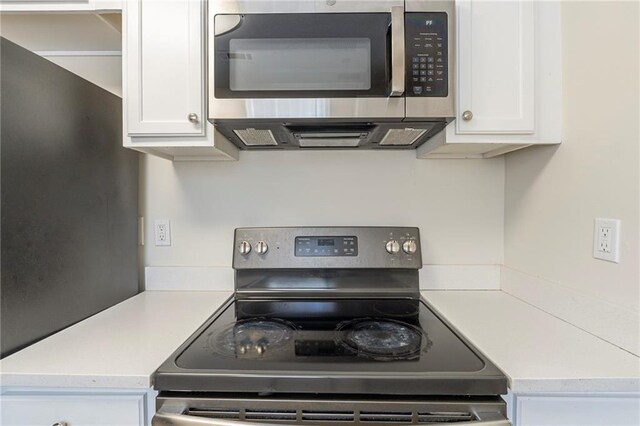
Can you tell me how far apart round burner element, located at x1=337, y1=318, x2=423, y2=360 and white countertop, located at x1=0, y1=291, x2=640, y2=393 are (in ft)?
0.52

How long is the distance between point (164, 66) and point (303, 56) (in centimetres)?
43

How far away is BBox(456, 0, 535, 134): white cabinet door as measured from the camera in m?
1.05

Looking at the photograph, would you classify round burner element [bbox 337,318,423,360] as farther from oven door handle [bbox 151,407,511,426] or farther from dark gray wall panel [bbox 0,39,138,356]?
dark gray wall panel [bbox 0,39,138,356]

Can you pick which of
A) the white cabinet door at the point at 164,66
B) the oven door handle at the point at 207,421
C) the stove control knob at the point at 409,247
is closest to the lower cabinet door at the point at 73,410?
the oven door handle at the point at 207,421

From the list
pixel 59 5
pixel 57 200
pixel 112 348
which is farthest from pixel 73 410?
pixel 59 5

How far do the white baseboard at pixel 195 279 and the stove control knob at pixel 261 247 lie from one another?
0.64ft

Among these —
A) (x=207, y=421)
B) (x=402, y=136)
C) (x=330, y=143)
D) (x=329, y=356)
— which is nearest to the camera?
(x=207, y=421)

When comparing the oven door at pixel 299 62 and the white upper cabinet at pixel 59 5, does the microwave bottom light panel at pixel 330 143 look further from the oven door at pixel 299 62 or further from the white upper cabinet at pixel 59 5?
the white upper cabinet at pixel 59 5

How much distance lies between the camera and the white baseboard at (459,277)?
142 centimetres

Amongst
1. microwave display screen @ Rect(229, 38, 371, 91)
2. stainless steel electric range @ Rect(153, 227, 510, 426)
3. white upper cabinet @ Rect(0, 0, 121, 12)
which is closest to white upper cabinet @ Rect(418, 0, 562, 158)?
microwave display screen @ Rect(229, 38, 371, 91)

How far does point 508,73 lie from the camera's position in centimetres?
106

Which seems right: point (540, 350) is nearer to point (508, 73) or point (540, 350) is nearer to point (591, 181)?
point (591, 181)

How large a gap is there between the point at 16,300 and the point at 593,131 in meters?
1.61

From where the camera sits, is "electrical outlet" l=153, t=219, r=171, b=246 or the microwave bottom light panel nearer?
the microwave bottom light panel
